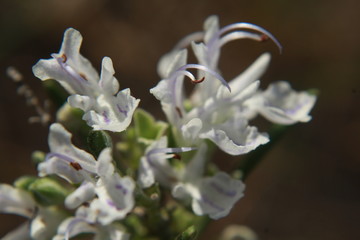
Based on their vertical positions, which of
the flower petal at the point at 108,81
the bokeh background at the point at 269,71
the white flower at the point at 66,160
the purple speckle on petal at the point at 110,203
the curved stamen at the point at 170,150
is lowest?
the bokeh background at the point at 269,71

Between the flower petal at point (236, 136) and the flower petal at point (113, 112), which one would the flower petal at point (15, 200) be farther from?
the flower petal at point (236, 136)

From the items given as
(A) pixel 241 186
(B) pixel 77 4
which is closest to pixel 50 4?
(B) pixel 77 4

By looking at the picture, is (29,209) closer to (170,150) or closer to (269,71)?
(170,150)

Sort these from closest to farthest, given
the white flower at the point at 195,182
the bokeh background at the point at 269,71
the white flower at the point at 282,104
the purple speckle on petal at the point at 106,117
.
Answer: the purple speckle on petal at the point at 106,117
the white flower at the point at 195,182
the white flower at the point at 282,104
the bokeh background at the point at 269,71

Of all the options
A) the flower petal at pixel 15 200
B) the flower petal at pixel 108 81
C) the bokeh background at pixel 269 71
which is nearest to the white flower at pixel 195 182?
the flower petal at pixel 108 81

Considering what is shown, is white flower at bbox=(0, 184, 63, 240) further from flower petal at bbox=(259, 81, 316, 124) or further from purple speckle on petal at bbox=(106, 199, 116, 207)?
flower petal at bbox=(259, 81, 316, 124)

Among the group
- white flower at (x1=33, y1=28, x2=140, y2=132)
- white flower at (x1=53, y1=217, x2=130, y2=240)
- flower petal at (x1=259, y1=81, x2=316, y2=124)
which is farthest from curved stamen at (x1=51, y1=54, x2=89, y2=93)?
flower petal at (x1=259, y1=81, x2=316, y2=124)

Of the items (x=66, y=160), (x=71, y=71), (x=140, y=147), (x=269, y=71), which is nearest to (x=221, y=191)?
(x=140, y=147)
